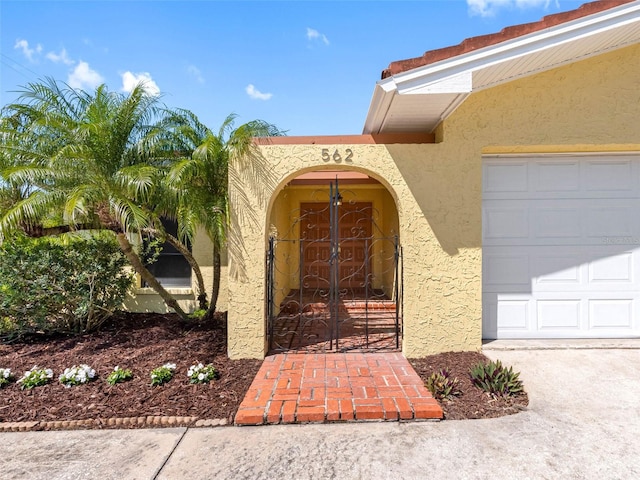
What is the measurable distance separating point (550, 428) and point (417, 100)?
397cm

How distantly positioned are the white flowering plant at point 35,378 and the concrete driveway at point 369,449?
0.96 meters

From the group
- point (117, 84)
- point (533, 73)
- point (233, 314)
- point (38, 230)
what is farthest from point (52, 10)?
point (533, 73)

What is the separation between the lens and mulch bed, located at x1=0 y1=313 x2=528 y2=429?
402cm

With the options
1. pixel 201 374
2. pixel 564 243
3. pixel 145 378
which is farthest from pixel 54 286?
pixel 564 243

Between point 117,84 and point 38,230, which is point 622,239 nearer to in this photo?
point 117,84

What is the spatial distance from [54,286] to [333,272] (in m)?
4.56

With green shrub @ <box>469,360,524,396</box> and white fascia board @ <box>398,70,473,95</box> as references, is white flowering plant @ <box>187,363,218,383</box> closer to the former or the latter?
green shrub @ <box>469,360,524,396</box>

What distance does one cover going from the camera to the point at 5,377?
474 cm

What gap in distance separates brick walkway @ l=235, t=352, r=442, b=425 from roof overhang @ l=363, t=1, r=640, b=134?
3.53 m

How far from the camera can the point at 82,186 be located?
512cm

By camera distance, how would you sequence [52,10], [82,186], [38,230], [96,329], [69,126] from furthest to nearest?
[52,10], [96,329], [38,230], [69,126], [82,186]

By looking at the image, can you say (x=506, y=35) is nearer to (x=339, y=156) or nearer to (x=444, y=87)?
(x=444, y=87)

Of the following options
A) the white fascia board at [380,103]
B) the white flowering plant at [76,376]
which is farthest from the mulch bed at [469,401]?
the white flowering plant at [76,376]

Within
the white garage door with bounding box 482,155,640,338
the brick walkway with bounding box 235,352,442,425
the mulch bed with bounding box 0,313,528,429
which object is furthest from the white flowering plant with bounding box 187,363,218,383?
the white garage door with bounding box 482,155,640,338
